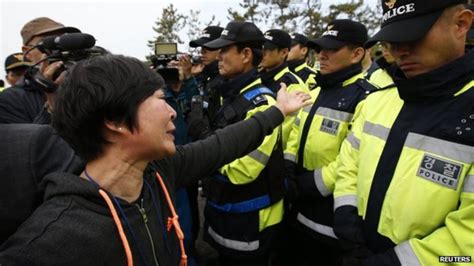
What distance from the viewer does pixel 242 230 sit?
2.51 metres

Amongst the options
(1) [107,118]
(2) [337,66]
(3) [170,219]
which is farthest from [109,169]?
(2) [337,66]

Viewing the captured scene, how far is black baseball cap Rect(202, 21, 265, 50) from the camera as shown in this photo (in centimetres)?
278

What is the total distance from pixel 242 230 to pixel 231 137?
0.97 m

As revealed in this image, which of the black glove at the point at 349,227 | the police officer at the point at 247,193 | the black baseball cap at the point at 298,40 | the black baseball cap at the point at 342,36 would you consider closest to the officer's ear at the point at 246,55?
the police officer at the point at 247,193

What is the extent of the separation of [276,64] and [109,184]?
3660 mm

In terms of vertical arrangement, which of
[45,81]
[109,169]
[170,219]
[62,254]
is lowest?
[170,219]

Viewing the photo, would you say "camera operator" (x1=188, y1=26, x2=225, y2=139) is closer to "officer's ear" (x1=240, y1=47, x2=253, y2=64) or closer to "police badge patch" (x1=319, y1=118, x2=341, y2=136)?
"officer's ear" (x1=240, y1=47, x2=253, y2=64)

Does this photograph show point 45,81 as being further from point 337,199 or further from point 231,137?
point 337,199

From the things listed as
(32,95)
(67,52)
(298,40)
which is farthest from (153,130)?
(298,40)

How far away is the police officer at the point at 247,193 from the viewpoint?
2.40 meters

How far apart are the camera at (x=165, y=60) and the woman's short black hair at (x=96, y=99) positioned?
2217mm

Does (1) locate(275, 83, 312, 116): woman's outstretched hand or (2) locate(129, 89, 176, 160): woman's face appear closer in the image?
(2) locate(129, 89, 176, 160): woman's face

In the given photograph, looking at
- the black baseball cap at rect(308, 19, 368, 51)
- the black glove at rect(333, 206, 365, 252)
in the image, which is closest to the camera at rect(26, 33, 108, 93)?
the black glove at rect(333, 206, 365, 252)

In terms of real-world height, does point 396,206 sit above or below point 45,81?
below
